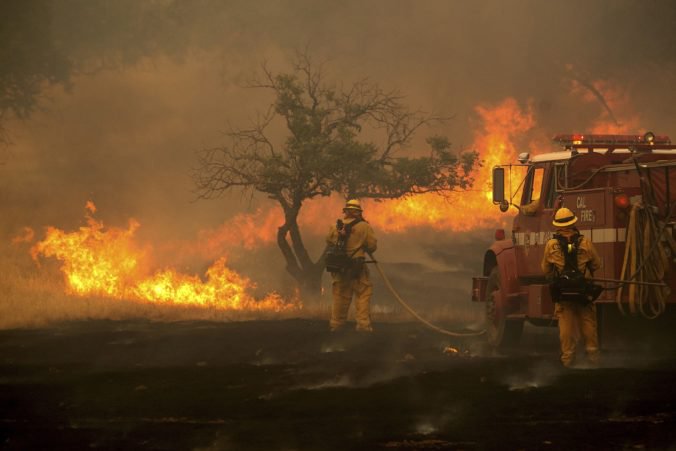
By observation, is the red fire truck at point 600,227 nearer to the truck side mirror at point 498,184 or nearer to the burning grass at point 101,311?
the truck side mirror at point 498,184

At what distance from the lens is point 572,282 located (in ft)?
38.6

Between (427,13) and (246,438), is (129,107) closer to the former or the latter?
(427,13)

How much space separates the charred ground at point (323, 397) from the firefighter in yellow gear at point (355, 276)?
1.48m

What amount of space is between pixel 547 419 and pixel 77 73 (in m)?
28.9

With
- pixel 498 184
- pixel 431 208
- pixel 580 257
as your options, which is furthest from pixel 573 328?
pixel 431 208

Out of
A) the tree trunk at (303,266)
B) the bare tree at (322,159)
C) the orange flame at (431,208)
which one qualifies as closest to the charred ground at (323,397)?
the bare tree at (322,159)

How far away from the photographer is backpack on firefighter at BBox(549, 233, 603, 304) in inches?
463

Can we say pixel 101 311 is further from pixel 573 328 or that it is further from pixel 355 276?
pixel 573 328

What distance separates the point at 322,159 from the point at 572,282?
13.0m

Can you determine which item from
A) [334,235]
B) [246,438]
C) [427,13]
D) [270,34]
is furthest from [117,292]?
[427,13]

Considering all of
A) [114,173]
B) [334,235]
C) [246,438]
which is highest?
[114,173]

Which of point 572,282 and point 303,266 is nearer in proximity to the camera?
point 572,282

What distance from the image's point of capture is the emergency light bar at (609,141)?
1374 cm

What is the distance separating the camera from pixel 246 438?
7.90m
